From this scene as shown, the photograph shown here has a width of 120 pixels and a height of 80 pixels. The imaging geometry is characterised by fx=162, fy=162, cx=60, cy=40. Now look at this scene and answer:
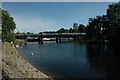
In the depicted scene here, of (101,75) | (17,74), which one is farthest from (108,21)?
(17,74)

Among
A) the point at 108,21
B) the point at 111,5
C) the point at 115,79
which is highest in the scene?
the point at 111,5

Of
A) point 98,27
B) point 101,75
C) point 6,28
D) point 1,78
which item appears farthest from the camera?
point 98,27

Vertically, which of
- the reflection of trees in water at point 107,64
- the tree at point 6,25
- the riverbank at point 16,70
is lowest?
the reflection of trees in water at point 107,64

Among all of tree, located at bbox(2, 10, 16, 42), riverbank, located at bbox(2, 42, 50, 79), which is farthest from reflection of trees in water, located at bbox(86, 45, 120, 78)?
tree, located at bbox(2, 10, 16, 42)

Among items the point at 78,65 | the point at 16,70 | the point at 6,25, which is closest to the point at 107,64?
the point at 78,65

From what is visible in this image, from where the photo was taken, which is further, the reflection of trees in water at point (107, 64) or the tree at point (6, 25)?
the tree at point (6, 25)

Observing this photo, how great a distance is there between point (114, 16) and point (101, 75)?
5405 centimetres

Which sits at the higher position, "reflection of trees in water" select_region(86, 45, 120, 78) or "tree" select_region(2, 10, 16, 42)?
"tree" select_region(2, 10, 16, 42)

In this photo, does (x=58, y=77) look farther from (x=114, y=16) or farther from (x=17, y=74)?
(x=114, y=16)

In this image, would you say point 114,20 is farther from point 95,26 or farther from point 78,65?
point 78,65

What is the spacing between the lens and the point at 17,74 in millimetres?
15508

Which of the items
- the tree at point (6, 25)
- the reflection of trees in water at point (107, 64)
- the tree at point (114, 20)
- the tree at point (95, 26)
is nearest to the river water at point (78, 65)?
the reflection of trees in water at point (107, 64)

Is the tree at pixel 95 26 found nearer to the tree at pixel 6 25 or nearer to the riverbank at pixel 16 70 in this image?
the tree at pixel 6 25

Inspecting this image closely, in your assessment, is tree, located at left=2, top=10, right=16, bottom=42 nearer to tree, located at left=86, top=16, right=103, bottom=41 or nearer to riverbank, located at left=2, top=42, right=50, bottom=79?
riverbank, located at left=2, top=42, right=50, bottom=79
